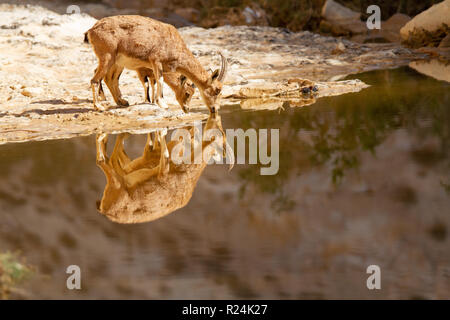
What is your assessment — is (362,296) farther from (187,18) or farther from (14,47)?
(187,18)

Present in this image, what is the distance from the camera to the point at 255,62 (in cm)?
1470

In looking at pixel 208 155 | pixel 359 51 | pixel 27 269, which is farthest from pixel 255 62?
pixel 27 269

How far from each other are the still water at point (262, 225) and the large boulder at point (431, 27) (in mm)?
12994

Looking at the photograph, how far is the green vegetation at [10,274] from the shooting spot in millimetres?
2832

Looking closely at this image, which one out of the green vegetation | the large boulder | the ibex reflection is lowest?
the green vegetation

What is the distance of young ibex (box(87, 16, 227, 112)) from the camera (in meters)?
8.31

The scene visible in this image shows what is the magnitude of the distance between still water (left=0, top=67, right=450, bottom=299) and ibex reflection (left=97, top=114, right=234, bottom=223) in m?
Result: 0.07

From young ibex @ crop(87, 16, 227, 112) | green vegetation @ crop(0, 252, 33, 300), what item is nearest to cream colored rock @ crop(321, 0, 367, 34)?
young ibex @ crop(87, 16, 227, 112)

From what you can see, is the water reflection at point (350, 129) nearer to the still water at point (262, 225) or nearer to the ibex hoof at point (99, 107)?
the still water at point (262, 225)

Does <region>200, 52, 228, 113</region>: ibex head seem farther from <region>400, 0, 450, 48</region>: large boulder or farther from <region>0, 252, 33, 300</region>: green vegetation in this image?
<region>400, 0, 450, 48</region>: large boulder

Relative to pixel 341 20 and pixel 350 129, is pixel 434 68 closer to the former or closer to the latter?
pixel 350 129

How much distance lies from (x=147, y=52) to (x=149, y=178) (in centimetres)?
371

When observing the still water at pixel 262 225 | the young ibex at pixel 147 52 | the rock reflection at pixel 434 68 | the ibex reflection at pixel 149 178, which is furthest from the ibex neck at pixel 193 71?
the rock reflection at pixel 434 68

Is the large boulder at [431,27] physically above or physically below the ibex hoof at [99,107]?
above
